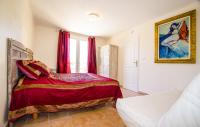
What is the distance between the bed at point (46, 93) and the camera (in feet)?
5.29

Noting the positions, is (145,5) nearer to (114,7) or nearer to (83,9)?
(114,7)

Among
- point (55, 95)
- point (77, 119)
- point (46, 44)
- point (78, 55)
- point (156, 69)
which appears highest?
point (46, 44)

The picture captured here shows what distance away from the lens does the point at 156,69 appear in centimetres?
322

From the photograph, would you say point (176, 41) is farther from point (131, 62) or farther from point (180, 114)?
point (180, 114)

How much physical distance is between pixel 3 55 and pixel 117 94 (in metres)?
2.00

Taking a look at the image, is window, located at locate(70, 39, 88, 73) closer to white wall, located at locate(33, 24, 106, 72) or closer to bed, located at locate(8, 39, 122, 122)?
white wall, located at locate(33, 24, 106, 72)

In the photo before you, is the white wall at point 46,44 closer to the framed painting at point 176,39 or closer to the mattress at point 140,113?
the framed painting at point 176,39

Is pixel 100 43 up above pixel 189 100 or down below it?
above

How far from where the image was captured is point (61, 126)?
5.53ft

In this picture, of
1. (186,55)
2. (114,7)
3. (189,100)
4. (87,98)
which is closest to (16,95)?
(87,98)

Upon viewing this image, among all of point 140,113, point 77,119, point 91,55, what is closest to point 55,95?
point 77,119

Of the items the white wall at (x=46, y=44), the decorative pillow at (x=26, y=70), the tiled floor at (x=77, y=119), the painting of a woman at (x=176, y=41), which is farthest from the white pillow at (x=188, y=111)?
the white wall at (x=46, y=44)

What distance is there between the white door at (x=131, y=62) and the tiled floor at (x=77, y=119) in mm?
2044

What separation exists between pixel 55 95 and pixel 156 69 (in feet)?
8.98
